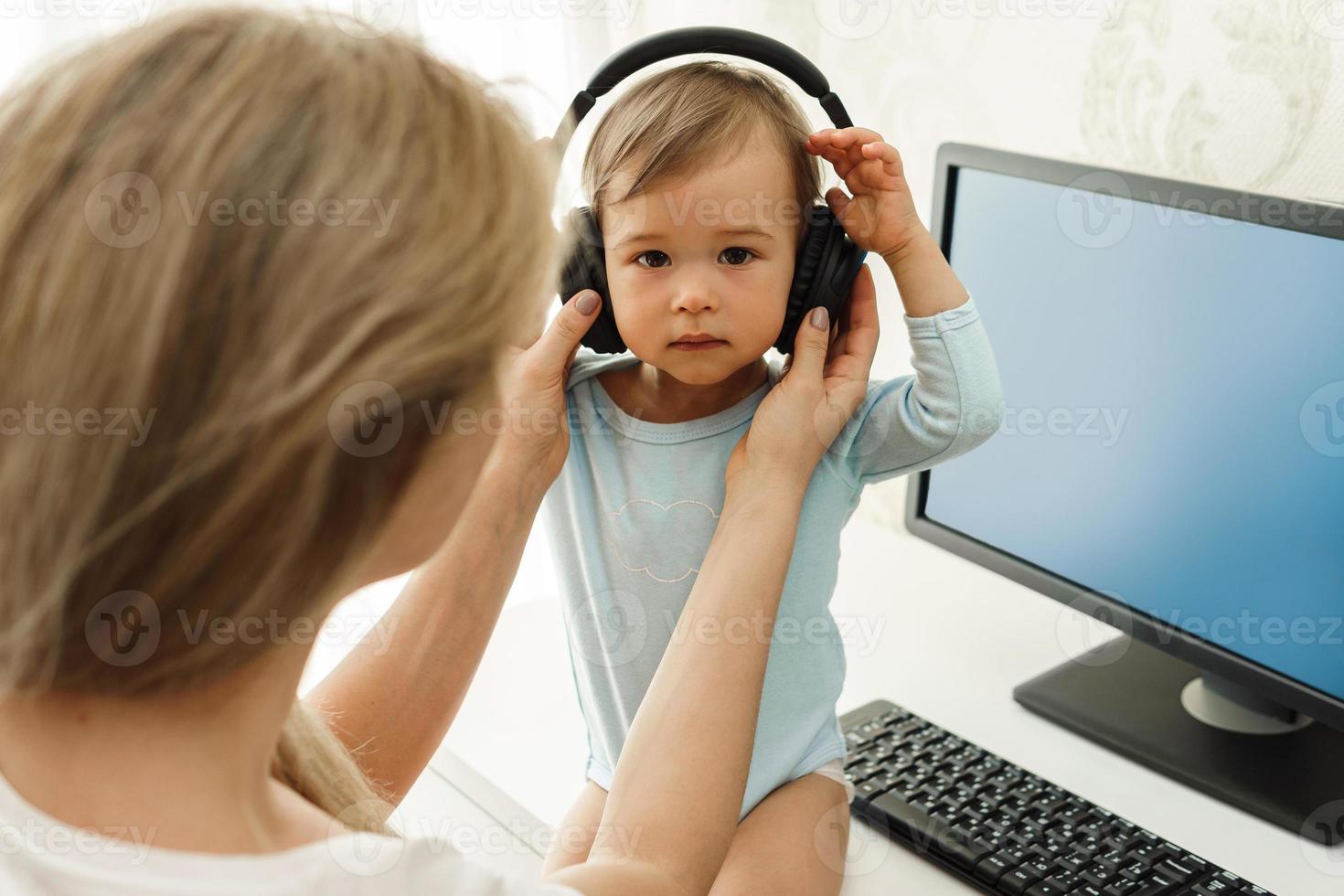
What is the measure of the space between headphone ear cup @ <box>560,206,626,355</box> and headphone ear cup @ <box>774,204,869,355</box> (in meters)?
0.13

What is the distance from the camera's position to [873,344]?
0.87 m

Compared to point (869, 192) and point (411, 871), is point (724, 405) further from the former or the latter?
point (411, 871)

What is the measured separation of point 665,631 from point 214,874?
0.51 metres

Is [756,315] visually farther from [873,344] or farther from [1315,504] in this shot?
[1315,504]

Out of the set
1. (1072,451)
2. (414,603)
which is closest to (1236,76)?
(1072,451)

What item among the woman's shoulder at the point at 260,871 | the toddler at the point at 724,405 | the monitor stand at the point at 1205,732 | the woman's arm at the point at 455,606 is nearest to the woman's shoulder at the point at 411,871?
the woman's shoulder at the point at 260,871

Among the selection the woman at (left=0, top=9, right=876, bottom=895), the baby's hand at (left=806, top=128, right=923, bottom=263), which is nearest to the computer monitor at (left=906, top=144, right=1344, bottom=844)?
the baby's hand at (left=806, top=128, right=923, bottom=263)

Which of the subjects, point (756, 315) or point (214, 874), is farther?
point (756, 315)

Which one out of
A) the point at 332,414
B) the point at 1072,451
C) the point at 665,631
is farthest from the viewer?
the point at 1072,451

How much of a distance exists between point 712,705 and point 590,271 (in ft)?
1.18

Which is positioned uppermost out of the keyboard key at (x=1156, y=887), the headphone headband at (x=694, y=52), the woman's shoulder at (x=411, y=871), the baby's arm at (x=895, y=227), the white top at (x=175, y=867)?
the headphone headband at (x=694, y=52)

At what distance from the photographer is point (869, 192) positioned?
831mm

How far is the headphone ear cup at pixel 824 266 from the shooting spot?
33.4 inches

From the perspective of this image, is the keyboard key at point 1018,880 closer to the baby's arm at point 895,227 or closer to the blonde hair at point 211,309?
the baby's arm at point 895,227
